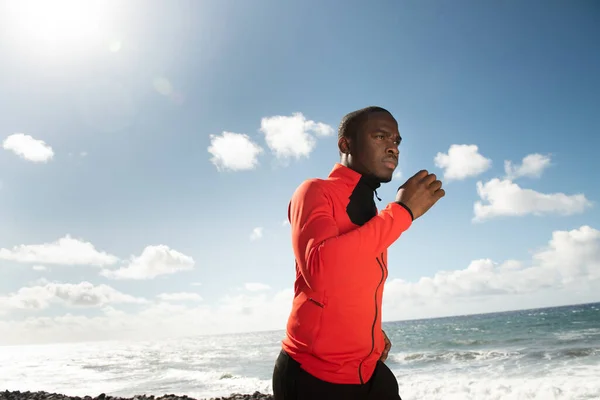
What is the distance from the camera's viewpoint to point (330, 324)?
147 centimetres

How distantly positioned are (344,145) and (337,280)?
0.66 metres

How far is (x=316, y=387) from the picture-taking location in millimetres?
1485

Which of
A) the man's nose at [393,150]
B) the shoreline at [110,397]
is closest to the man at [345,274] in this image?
the man's nose at [393,150]

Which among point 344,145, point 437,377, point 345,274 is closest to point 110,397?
point 437,377

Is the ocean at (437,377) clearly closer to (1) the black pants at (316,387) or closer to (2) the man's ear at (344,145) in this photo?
(1) the black pants at (316,387)

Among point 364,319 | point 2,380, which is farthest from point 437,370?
point 2,380

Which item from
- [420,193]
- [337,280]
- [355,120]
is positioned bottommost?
[337,280]

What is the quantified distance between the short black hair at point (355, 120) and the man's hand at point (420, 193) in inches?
13.7

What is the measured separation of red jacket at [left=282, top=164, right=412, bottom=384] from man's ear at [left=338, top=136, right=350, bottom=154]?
0.67ft

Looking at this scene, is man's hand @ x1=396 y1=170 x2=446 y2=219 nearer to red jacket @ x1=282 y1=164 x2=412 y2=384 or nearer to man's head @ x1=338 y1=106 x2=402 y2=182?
red jacket @ x1=282 y1=164 x2=412 y2=384

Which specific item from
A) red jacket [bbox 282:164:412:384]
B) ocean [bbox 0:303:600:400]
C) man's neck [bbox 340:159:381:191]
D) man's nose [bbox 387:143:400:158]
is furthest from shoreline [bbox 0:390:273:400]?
man's nose [bbox 387:143:400:158]

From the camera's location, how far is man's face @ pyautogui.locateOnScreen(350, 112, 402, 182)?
66.4 inches

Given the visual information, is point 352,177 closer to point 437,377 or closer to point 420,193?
point 420,193

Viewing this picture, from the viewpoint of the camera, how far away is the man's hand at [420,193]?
146cm
